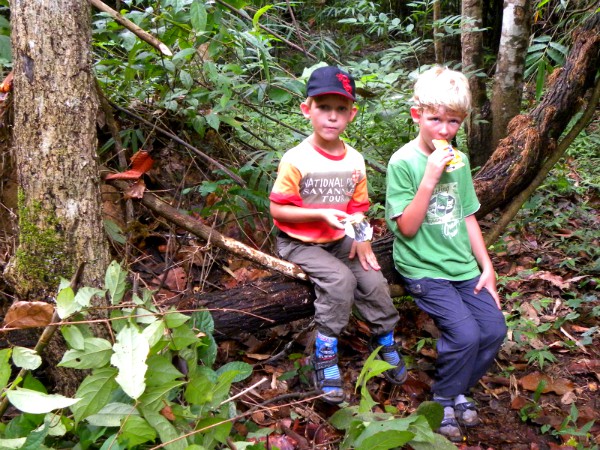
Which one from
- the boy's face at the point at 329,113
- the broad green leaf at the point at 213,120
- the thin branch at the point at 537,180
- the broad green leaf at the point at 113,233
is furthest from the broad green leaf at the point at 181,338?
the thin branch at the point at 537,180

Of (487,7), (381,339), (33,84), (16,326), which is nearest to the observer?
→ (16,326)

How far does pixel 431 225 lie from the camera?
2.92 meters

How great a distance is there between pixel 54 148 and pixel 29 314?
1.97 feet

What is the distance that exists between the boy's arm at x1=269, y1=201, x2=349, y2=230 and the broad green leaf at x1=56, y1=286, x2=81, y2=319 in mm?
1137

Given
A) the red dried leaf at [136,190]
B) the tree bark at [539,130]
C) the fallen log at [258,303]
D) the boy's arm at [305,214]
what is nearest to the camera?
the boy's arm at [305,214]

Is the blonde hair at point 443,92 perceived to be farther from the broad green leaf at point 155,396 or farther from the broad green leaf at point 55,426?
the broad green leaf at point 55,426

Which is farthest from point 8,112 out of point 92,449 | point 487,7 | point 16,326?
point 487,7

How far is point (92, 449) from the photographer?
192 cm

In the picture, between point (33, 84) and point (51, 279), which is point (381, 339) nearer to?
point (51, 279)

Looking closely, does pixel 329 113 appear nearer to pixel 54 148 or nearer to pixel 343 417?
pixel 54 148

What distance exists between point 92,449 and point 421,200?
1.72 metres

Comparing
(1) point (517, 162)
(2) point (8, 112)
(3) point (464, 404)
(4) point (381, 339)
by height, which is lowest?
(3) point (464, 404)

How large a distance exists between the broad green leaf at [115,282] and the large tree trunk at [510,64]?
12.6 ft

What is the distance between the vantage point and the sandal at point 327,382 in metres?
2.64
